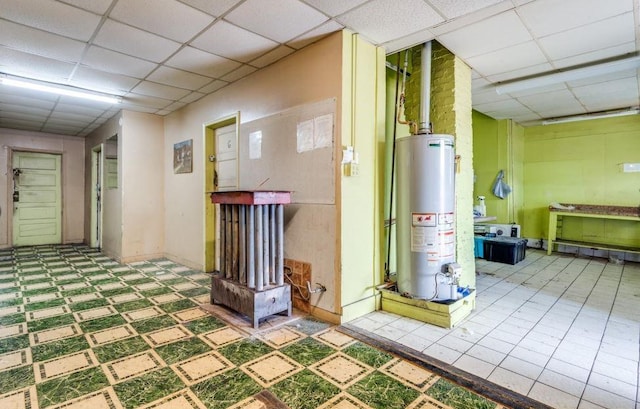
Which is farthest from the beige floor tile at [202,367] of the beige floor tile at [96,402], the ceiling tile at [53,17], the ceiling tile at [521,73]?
the ceiling tile at [521,73]

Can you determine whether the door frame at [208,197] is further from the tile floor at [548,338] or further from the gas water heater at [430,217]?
the gas water heater at [430,217]

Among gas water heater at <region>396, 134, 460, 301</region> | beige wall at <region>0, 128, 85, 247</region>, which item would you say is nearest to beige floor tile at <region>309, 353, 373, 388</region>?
gas water heater at <region>396, 134, 460, 301</region>

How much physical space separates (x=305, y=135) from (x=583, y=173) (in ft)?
21.2

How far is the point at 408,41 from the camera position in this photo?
314 centimetres

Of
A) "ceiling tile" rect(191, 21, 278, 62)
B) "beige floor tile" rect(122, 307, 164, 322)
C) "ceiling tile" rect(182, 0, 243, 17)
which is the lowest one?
"beige floor tile" rect(122, 307, 164, 322)

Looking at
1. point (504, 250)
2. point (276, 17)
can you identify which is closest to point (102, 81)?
point (276, 17)

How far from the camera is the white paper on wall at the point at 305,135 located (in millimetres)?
3211

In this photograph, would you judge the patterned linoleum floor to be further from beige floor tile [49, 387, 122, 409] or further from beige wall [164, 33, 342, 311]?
beige wall [164, 33, 342, 311]

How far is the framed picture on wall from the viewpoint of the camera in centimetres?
525

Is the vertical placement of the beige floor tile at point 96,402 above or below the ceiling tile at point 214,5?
below

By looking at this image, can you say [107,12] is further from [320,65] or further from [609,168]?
[609,168]

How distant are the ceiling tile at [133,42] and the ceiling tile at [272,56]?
0.84 meters

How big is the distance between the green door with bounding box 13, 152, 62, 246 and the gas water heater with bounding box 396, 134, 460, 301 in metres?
8.69

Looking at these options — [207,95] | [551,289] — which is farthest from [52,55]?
[551,289]
